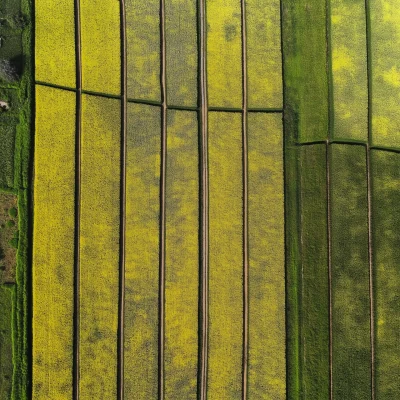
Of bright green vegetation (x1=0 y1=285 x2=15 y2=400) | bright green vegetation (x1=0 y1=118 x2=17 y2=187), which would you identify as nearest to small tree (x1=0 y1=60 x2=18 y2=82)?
bright green vegetation (x1=0 y1=118 x2=17 y2=187)

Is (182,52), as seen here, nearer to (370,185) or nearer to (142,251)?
(142,251)

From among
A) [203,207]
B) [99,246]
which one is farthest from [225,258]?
[99,246]

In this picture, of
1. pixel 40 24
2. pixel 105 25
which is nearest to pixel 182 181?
pixel 105 25

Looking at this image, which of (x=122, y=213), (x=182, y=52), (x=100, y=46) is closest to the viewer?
(x=122, y=213)

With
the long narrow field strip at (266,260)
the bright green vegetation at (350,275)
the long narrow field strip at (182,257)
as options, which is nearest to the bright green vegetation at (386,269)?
the bright green vegetation at (350,275)

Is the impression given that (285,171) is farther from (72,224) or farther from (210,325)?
(72,224)

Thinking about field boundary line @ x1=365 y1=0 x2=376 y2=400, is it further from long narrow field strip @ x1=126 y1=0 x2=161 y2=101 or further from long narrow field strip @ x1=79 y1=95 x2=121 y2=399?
long narrow field strip @ x1=79 y1=95 x2=121 y2=399
